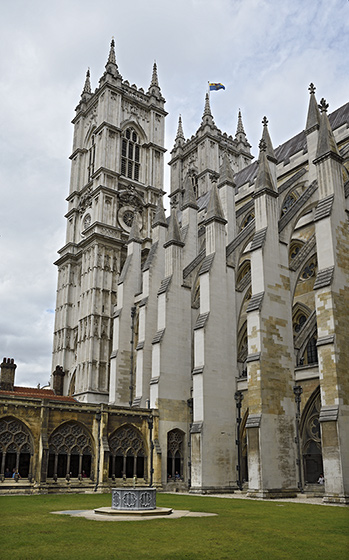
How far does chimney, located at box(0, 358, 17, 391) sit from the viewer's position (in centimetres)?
3684

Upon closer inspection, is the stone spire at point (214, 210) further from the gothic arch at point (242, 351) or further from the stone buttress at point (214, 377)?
the gothic arch at point (242, 351)

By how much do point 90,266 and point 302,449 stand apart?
26.2 meters

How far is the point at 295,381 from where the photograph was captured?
2258 centimetres

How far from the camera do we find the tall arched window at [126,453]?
25000 millimetres

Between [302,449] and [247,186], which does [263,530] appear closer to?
[302,449]

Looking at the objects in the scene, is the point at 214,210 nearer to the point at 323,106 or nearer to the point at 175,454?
the point at 323,106

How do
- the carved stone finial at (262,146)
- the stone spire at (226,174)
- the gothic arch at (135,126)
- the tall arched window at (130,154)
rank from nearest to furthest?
the carved stone finial at (262,146) < the stone spire at (226,174) < the tall arched window at (130,154) < the gothic arch at (135,126)

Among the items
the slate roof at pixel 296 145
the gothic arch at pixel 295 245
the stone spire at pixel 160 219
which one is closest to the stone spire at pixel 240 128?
the slate roof at pixel 296 145

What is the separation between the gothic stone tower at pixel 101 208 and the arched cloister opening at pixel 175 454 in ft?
42.9

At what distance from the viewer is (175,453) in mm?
27109

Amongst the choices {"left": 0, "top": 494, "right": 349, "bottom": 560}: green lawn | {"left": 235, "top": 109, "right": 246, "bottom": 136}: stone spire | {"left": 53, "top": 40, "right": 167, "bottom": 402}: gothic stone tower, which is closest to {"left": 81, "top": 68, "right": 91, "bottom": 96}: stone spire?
{"left": 53, "top": 40, "right": 167, "bottom": 402}: gothic stone tower

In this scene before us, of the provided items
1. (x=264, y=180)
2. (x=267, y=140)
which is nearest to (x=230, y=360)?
(x=264, y=180)

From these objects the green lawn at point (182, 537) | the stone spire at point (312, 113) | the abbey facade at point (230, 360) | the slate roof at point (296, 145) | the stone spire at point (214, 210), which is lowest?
the green lawn at point (182, 537)

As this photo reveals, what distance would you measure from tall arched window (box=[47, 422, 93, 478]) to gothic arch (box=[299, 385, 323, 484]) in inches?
390
